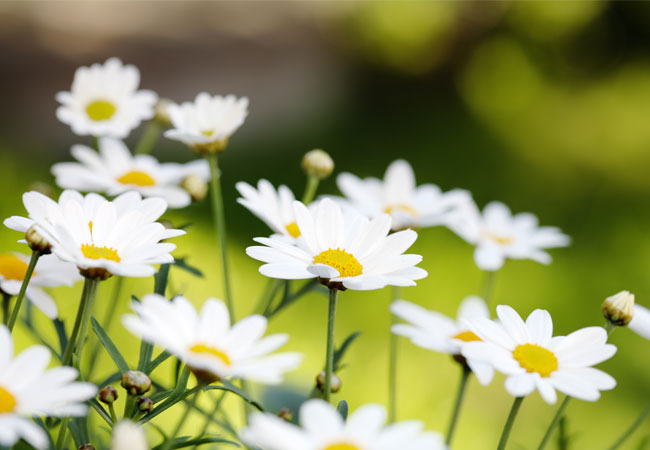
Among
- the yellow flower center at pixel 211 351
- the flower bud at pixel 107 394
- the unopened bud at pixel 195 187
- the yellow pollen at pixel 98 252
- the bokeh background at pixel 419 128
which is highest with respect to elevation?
the bokeh background at pixel 419 128

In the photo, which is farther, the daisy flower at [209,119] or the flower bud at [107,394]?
the daisy flower at [209,119]

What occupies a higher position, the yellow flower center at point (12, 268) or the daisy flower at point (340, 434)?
the yellow flower center at point (12, 268)

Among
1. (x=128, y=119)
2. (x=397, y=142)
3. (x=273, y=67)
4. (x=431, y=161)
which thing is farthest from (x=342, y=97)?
(x=128, y=119)

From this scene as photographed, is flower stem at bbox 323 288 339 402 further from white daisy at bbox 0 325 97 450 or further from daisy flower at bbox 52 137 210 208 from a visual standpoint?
daisy flower at bbox 52 137 210 208

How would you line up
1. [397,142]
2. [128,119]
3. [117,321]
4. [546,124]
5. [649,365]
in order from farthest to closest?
[546,124], [397,142], [649,365], [117,321], [128,119]

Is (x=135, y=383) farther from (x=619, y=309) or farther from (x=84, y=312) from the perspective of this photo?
(x=619, y=309)

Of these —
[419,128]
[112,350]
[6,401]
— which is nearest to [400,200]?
[112,350]

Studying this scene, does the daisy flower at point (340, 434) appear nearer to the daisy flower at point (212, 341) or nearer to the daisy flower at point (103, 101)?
the daisy flower at point (212, 341)

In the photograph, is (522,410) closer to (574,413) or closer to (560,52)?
(574,413)

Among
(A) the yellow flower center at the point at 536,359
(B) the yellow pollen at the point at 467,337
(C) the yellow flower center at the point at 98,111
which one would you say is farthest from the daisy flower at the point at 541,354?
(C) the yellow flower center at the point at 98,111
